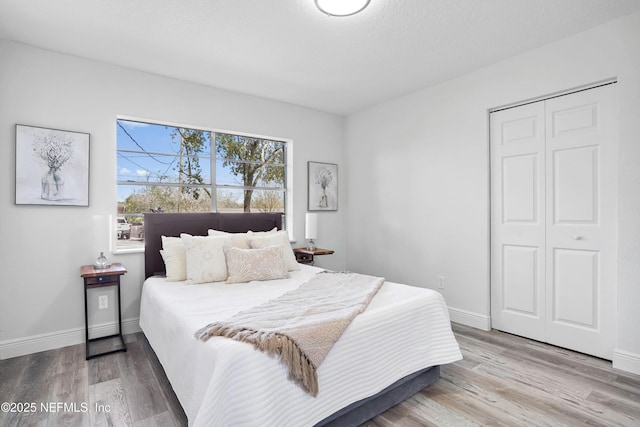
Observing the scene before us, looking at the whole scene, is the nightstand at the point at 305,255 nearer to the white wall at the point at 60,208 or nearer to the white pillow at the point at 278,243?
the white pillow at the point at 278,243

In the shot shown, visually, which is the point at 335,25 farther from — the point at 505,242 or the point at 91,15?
the point at 505,242

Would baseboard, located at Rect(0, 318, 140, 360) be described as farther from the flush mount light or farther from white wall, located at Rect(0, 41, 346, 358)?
the flush mount light

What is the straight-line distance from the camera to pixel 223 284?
9.21 ft

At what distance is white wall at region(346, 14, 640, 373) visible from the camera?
245 cm

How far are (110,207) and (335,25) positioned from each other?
2629mm

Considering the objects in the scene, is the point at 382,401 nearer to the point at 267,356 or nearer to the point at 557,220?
the point at 267,356

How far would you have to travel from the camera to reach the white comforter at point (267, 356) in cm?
138

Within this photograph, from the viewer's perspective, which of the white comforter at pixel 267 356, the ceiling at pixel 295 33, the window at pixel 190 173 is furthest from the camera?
the window at pixel 190 173

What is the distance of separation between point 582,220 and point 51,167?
458cm

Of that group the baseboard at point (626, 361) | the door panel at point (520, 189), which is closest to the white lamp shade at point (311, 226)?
the door panel at point (520, 189)

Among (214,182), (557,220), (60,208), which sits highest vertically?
(214,182)

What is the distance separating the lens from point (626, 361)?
2.43 m

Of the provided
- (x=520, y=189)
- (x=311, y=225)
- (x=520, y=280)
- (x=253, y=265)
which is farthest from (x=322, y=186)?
(x=520, y=280)

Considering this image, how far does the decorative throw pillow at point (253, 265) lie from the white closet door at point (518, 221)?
2.18 meters
